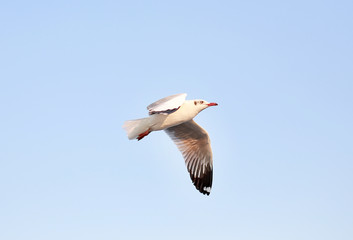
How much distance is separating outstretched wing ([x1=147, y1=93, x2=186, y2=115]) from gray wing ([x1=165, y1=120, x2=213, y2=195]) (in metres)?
2.47

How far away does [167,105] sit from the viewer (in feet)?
26.7

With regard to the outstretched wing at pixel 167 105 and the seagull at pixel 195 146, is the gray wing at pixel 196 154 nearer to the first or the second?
the seagull at pixel 195 146

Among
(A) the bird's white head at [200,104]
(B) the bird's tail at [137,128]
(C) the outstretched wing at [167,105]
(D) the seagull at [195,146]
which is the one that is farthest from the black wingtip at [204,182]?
(C) the outstretched wing at [167,105]

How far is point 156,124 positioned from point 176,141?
6.57 feet

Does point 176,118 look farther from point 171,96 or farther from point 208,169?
point 208,169

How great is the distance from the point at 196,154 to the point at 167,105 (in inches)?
136

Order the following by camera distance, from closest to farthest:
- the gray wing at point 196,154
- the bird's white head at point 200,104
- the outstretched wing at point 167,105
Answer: the outstretched wing at point 167,105
the bird's white head at point 200,104
the gray wing at point 196,154

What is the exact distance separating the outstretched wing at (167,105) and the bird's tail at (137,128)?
833 mm

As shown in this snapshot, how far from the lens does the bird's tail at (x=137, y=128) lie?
9.46 meters

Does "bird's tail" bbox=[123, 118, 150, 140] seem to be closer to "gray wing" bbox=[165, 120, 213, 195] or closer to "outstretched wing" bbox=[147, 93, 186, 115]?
"outstretched wing" bbox=[147, 93, 186, 115]

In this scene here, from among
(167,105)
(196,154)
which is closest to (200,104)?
(167,105)

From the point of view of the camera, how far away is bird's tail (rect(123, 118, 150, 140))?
9461mm

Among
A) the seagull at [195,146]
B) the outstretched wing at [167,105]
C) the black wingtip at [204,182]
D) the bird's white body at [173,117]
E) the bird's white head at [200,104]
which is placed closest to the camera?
the outstretched wing at [167,105]

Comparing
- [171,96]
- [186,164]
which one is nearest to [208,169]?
[186,164]
